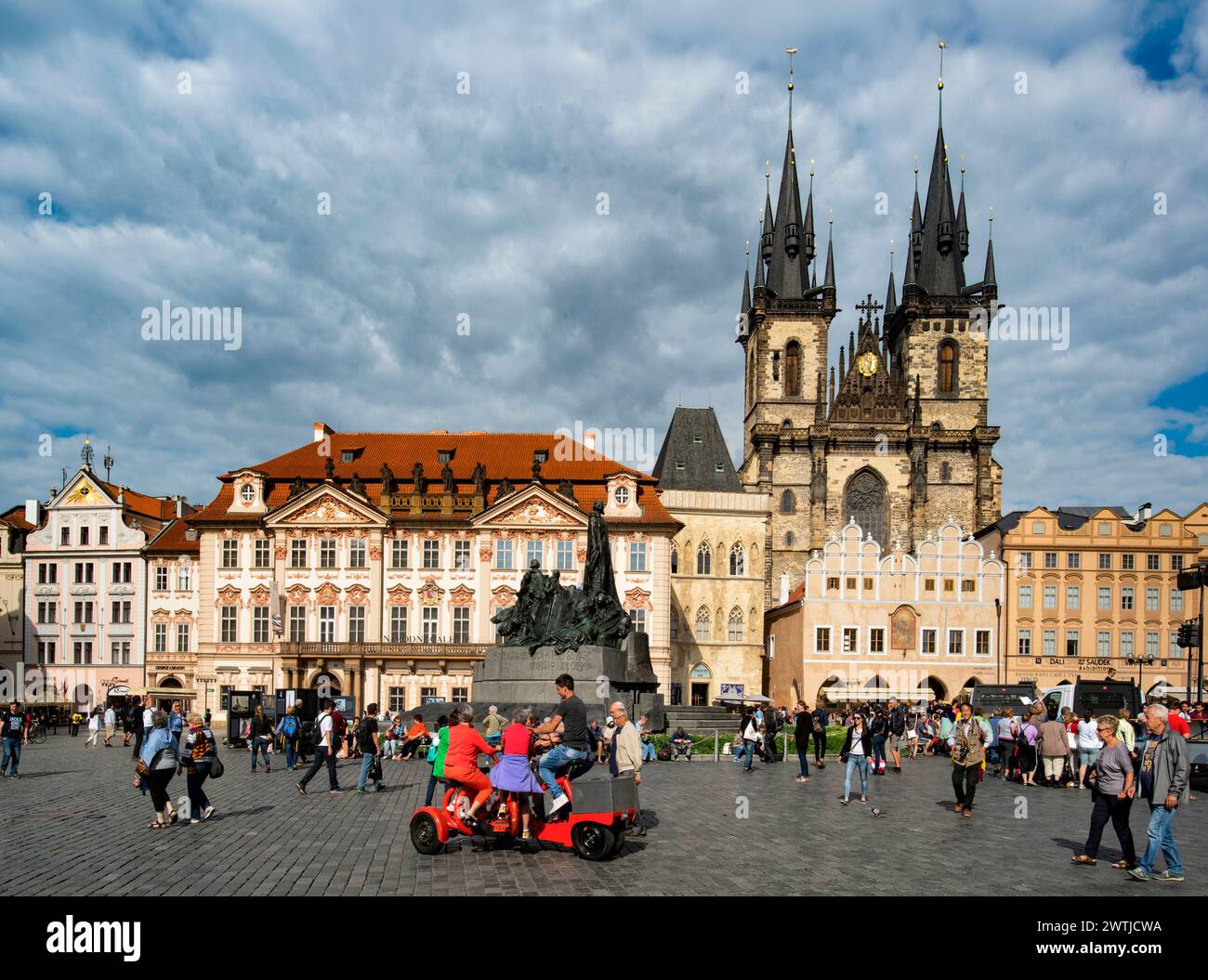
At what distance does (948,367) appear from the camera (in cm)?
8625

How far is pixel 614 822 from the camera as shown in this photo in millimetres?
11828

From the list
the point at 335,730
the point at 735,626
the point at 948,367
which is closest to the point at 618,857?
the point at 335,730

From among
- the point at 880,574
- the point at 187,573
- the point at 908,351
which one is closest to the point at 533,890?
the point at 187,573

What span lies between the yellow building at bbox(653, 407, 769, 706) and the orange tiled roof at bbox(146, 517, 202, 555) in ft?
88.5

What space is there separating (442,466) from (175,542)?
583 inches

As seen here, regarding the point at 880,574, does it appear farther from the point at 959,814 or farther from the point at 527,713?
the point at 527,713

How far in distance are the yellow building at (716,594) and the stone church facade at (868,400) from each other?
880 centimetres

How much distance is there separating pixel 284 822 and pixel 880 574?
54.4 metres

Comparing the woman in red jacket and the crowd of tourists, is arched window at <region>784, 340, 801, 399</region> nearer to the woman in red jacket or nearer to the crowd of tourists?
the crowd of tourists

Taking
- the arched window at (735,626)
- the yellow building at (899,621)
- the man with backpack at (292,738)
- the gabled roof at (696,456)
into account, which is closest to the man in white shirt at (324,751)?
the man with backpack at (292,738)

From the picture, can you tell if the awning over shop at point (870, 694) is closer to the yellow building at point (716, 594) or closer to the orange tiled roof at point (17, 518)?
the yellow building at point (716, 594)

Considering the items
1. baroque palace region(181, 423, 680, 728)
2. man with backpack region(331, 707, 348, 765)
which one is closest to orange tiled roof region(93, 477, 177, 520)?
baroque palace region(181, 423, 680, 728)
